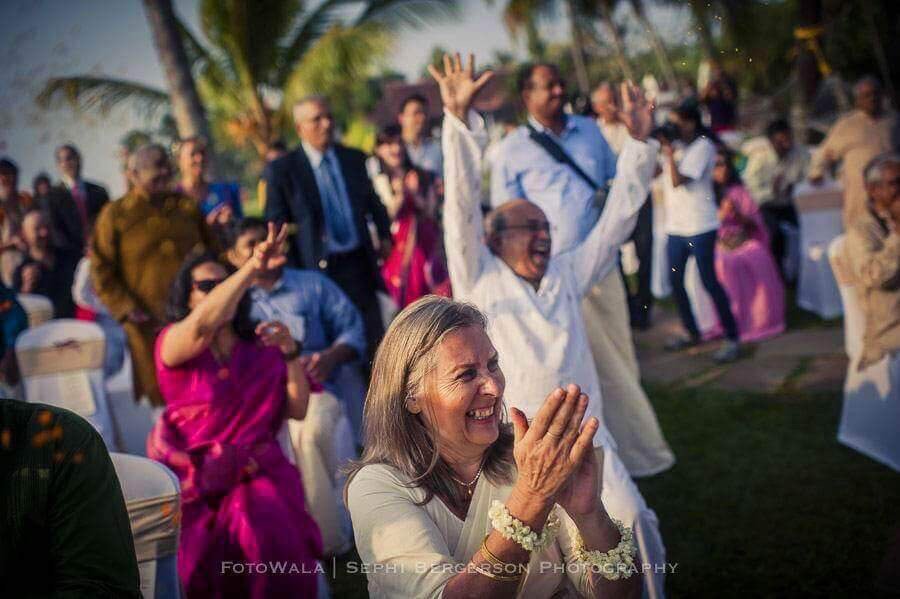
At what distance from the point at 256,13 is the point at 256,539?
8.77 m

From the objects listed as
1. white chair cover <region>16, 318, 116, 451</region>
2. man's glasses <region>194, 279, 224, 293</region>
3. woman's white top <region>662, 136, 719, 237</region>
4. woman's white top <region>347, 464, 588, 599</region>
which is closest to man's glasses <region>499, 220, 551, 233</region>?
man's glasses <region>194, 279, 224, 293</region>

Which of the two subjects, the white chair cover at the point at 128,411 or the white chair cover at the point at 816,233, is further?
the white chair cover at the point at 816,233

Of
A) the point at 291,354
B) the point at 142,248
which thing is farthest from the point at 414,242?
the point at 291,354

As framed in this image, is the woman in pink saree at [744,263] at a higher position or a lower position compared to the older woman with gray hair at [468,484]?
lower

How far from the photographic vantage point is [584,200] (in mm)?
4215

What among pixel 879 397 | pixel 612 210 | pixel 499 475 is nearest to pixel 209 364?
pixel 499 475

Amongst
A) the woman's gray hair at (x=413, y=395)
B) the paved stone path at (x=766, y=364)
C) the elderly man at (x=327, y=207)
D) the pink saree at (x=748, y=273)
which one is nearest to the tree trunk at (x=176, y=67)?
the elderly man at (x=327, y=207)

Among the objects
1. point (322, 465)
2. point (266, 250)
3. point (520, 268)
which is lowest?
point (322, 465)

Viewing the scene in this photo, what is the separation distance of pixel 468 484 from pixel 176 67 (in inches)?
297

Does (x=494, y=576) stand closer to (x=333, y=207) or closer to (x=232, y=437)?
(x=232, y=437)

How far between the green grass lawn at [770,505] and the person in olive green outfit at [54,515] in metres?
1.67

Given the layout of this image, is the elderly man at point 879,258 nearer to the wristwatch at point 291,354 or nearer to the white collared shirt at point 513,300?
the white collared shirt at point 513,300

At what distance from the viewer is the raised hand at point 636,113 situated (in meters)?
3.24

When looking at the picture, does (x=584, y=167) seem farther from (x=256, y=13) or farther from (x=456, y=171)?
(x=256, y=13)
